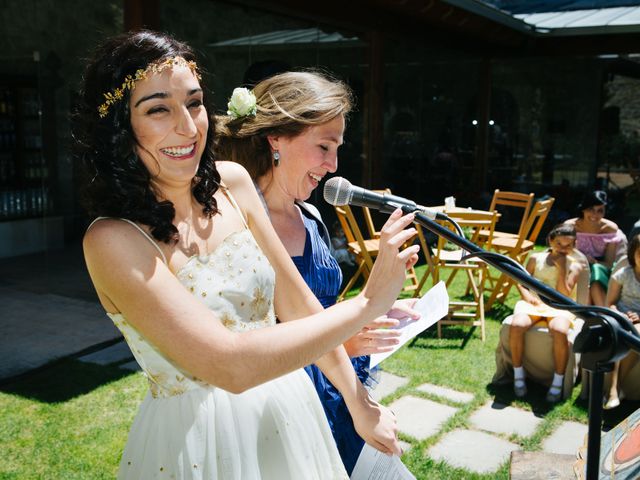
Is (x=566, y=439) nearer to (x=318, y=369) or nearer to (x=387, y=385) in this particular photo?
(x=387, y=385)

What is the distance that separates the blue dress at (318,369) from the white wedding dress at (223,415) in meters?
0.40

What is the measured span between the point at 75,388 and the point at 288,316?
10.6ft

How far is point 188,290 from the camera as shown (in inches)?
56.2

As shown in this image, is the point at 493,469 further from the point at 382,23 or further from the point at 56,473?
the point at 382,23

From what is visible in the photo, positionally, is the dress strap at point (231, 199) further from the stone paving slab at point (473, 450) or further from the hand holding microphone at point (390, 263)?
the stone paving slab at point (473, 450)

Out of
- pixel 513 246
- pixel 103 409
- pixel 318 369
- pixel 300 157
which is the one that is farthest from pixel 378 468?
pixel 513 246

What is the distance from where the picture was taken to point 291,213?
2.20 meters

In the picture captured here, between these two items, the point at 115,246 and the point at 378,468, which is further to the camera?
the point at 378,468

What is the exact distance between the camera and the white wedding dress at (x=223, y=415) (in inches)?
57.4

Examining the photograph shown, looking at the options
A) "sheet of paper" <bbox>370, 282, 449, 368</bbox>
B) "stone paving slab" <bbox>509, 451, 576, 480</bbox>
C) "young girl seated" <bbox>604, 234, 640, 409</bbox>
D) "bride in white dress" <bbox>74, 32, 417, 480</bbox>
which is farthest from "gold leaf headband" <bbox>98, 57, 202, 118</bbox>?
"young girl seated" <bbox>604, 234, 640, 409</bbox>

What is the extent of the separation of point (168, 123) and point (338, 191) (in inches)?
17.3

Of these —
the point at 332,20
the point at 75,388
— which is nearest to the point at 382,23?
the point at 332,20

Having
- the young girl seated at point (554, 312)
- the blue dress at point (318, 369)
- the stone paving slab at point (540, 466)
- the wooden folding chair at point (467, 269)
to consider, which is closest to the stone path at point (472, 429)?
the young girl seated at point (554, 312)

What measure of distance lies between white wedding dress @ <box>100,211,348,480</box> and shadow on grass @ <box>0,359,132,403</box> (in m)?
3.12
